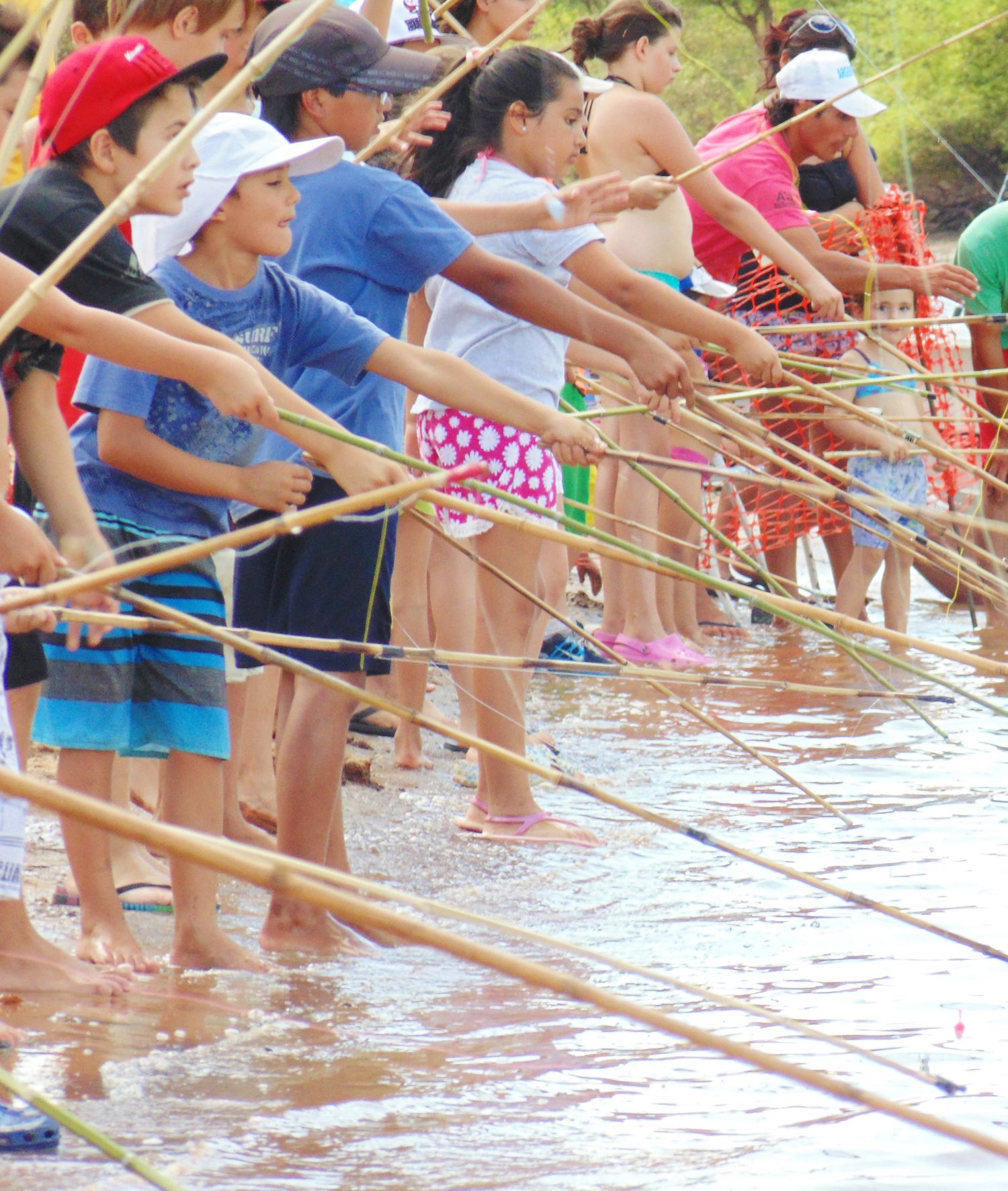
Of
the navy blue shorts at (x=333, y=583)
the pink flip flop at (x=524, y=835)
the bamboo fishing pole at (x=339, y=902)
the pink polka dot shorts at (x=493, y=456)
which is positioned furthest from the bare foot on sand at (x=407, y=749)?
the bamboo fishing pole at (x=339, y=902)

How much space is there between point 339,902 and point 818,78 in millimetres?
5136

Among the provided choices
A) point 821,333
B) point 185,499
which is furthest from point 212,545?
point 821,333

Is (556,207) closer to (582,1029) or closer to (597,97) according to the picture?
(582,1029)

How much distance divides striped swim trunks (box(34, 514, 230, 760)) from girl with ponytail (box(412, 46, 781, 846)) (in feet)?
3.30

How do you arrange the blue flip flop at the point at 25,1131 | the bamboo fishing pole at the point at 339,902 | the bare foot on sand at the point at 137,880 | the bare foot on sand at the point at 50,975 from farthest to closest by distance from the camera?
the bare foot on sand at the point at 137,880 < the bare foot on sand at the point at 50,975 < the blue flip flop at the point at 25,1131 < the bamboo fishing pole at the point at 339,902

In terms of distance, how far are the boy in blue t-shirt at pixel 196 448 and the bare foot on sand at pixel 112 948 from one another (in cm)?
7

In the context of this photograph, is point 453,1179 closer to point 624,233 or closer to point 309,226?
point 309,226

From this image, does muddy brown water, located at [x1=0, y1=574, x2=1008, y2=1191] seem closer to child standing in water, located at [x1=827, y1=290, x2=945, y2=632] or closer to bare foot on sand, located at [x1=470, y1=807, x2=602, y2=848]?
bare foot on sand, located at [x1=470, y1=807, x2=602, y2=848]

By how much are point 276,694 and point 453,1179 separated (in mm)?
1884

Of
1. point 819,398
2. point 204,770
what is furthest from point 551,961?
point 819,398

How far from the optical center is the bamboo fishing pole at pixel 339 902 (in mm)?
1087

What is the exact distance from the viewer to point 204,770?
2750mm

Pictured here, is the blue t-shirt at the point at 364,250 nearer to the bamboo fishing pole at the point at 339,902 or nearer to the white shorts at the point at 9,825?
the white shorts at the point at 9,825

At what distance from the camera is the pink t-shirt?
5715mm
